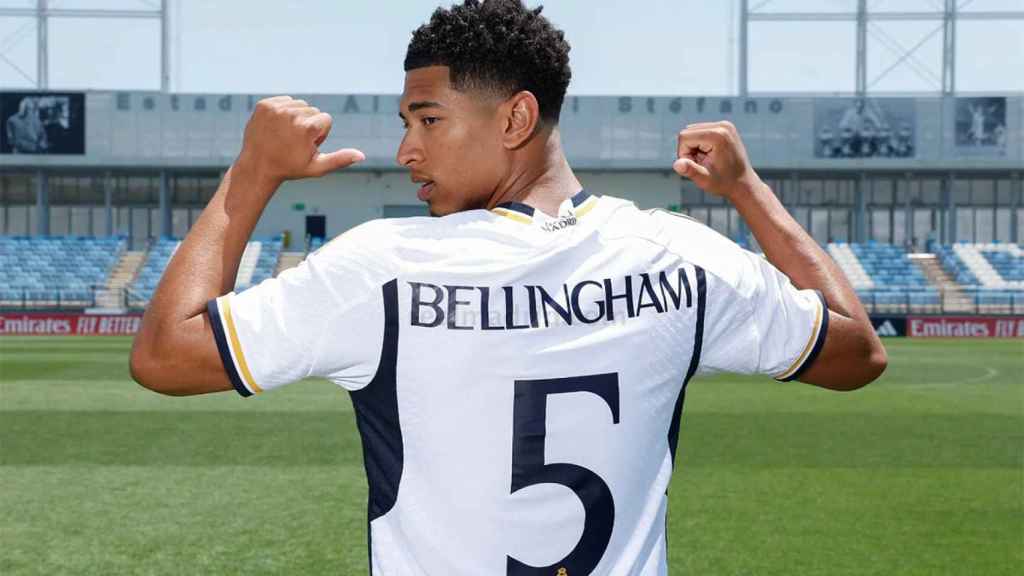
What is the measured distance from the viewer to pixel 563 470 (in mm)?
1726

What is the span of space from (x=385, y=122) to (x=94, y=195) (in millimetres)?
13770

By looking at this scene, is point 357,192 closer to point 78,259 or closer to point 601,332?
point 78,259

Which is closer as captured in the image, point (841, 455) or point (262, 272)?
point (841, 455)

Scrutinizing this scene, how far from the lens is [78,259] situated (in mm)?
41406

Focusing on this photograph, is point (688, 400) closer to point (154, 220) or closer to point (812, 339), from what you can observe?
point (812, 339)

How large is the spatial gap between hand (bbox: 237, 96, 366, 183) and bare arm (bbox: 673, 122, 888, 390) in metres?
0.63

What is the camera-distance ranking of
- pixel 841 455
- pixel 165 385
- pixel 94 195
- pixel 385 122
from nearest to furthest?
pixel 165 385 < pixel 841 455 < pixel 385 122 < pixel 94 195

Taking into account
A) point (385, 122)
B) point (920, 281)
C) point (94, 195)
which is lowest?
point (920, 281)

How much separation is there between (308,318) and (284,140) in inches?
11.9

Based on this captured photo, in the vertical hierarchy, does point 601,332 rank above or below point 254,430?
above

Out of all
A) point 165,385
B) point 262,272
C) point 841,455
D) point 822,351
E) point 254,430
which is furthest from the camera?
point 262,272

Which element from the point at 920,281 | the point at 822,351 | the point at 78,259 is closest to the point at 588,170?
the point at 920,281

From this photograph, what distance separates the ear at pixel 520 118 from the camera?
5.79ft

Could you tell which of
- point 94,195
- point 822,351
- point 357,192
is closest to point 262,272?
point 357,192
